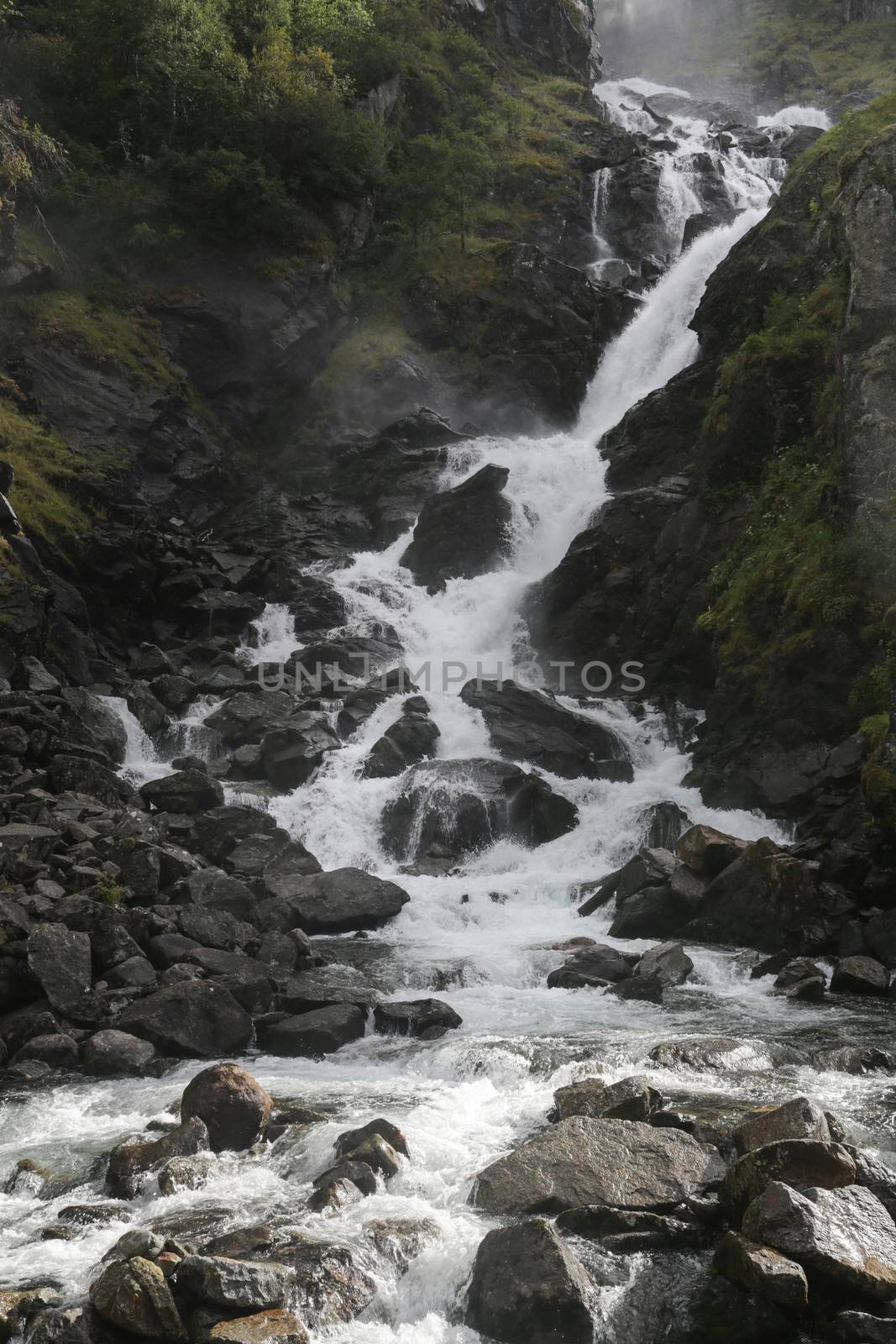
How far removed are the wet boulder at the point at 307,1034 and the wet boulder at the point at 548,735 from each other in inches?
463

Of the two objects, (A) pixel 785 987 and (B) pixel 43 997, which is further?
(A) pixel 785 987

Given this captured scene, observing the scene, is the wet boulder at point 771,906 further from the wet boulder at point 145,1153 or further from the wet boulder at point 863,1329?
the wet boulder at point 145,1153

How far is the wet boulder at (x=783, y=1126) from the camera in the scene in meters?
6.94

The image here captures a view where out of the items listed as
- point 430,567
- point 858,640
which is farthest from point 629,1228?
point 430,567

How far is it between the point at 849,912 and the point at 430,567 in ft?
67.1

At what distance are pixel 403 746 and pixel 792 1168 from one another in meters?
17.2

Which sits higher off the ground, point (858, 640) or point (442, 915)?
point (858, 640)

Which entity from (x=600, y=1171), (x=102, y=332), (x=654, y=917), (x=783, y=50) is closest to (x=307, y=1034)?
(x=600, y=1171)

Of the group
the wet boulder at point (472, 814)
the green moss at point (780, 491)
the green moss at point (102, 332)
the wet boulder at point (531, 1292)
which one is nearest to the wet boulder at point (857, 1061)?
the wet boulder at point (531, 1292)

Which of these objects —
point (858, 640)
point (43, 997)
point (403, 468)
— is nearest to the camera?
point (43, 997)

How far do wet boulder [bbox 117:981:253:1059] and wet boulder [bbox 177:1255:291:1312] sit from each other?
5.24 m

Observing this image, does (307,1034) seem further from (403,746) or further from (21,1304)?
(403,746)

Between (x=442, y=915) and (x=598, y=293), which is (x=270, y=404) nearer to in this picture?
(x=598, y=293)

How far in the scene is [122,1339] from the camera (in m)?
5.55
